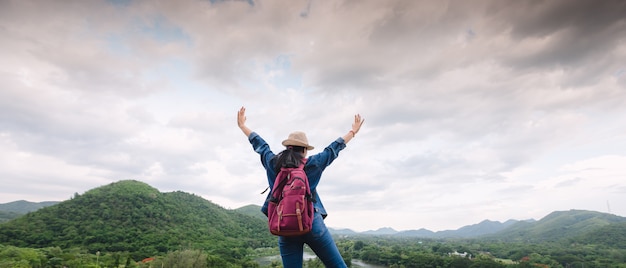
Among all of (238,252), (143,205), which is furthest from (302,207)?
(143,205)

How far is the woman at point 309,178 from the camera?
8.33 feet

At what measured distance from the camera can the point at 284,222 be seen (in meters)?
2.34

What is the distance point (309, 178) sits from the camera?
106 inches

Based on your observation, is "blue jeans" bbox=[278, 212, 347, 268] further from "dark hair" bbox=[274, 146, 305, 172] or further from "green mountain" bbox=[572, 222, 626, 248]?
"green mountain" bbox=[572, 222, 626, 248]

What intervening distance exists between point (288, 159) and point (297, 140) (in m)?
0.22

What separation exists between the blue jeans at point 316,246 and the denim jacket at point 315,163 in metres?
0.18

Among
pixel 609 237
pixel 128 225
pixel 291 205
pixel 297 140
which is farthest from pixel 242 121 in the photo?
pixel 609 237

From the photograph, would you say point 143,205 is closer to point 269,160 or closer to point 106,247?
point 106,247

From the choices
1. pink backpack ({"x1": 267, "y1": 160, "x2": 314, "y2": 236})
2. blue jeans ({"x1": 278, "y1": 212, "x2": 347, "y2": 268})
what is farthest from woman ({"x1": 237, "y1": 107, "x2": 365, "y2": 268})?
pink backpack ({"x1": 267, "y1": 160, "x2": 314, "y2": 236})

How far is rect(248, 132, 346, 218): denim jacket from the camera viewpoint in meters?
2.69

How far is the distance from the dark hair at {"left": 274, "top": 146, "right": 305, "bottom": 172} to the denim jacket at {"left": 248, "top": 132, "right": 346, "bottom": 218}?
114 millimetres

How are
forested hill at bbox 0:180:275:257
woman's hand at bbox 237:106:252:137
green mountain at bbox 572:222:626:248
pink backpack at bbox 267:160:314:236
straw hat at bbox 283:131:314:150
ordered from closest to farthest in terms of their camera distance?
pink backpack at bbox 267:160:314:236
straw hat at bbox 283:131:314:150
woman's hand at bbox 237:106:252:137
forested hill at bbox 0:180:275:257
green mountain at bbox 572:222:626:248

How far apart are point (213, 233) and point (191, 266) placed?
191ft

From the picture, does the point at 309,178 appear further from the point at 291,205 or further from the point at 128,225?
the point at 128,225
